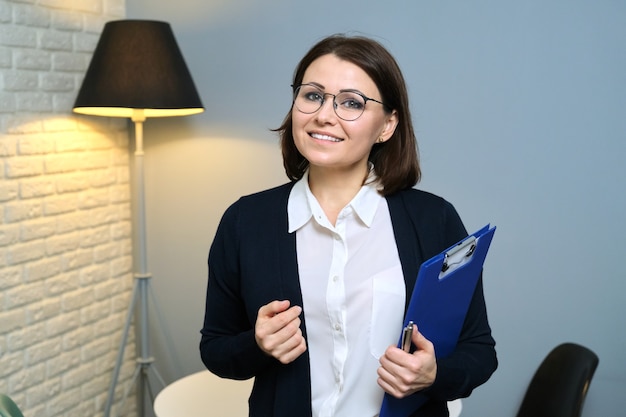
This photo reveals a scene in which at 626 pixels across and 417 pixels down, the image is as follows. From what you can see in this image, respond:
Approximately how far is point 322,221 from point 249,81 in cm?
170

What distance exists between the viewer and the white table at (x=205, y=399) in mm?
2395

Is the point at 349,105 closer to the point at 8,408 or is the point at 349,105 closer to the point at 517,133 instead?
the point at 8,408

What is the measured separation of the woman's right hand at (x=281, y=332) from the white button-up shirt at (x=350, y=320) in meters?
0.09

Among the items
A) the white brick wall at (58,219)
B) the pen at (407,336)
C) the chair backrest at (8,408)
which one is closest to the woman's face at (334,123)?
the pen at (407,336)

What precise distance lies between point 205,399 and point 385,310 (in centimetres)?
122

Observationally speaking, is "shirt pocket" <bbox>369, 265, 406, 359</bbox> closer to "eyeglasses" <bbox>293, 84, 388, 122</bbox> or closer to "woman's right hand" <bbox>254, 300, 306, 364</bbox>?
"woman's right hand" <bbox>254, 300, 306, 364</bbox>

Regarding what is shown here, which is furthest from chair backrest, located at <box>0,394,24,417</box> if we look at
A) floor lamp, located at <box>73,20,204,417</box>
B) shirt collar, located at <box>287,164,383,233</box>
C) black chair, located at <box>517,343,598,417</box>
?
black chair, located at <box>517,343,598,417</box>

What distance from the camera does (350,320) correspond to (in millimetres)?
1435

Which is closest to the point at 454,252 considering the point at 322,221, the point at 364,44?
the point at 322,221

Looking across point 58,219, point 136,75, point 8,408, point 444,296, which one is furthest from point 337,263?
point 58,219

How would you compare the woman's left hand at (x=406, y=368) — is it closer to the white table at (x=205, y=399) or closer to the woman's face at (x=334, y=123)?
the woman's face at (x=334, y=123)

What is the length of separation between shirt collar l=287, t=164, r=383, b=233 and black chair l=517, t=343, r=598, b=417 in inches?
50.0

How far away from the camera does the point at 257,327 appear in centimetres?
136

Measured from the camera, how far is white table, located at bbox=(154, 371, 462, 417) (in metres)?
2.39
